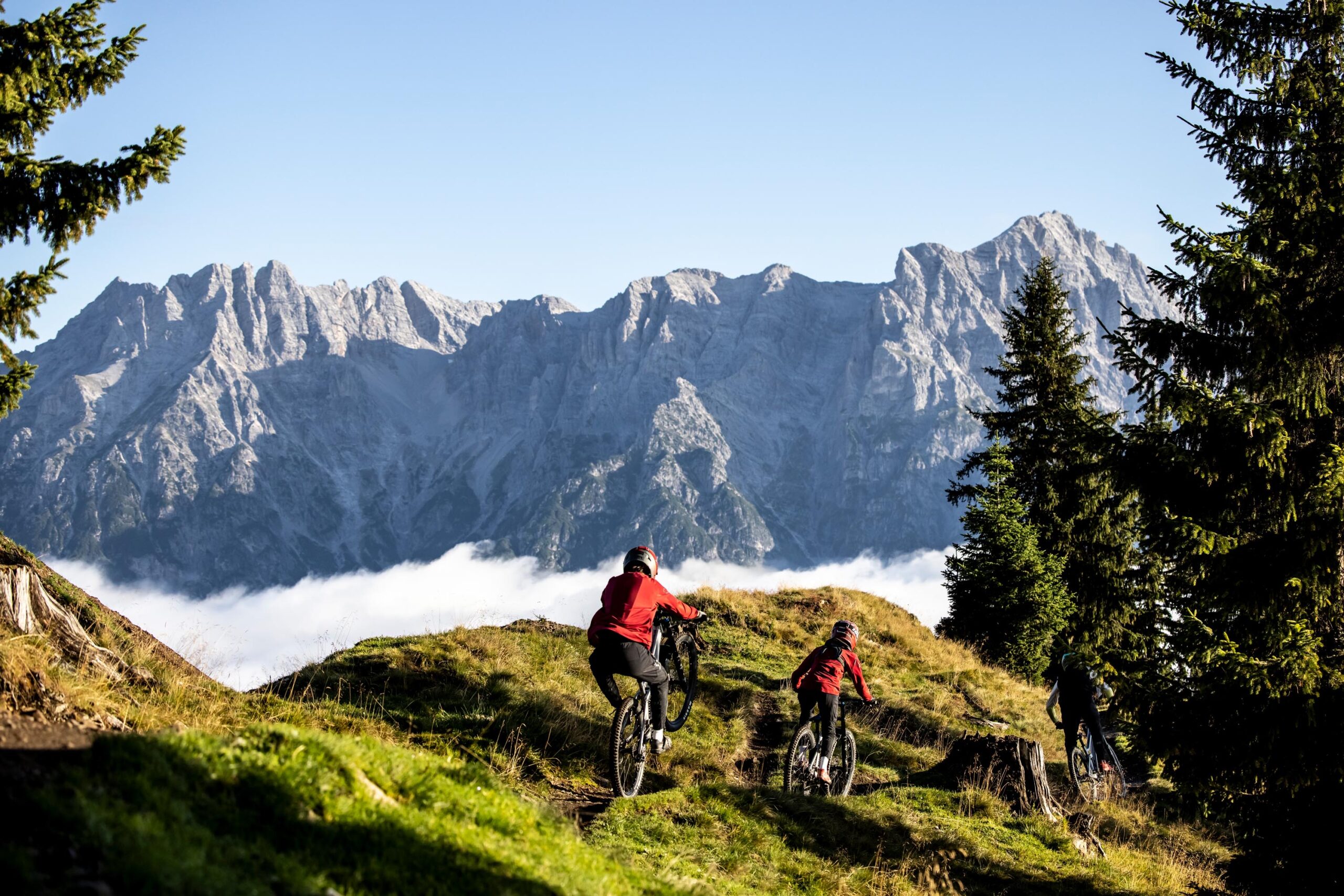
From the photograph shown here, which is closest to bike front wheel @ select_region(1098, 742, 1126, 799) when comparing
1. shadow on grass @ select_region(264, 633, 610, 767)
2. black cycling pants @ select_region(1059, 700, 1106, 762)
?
black cycling pants @ select_region(1059, 700, 1106, 762)

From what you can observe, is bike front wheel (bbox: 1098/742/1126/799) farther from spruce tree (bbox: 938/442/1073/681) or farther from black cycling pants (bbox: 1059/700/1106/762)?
spruce tree (bbox: 938/442/1073/681)

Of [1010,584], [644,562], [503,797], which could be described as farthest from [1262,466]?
[1010,584]

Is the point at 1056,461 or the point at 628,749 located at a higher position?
the point at 1056,461

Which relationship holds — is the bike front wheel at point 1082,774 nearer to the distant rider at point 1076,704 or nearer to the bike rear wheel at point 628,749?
the distant rider at point 1076,704

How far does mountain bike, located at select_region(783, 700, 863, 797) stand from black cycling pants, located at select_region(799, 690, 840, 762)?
9 centimetres

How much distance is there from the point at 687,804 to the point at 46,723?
239 inches

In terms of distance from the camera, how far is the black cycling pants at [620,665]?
34.3ft

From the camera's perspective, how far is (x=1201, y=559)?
1093cm

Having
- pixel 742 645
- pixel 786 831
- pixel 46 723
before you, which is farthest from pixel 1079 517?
pixel 46 723

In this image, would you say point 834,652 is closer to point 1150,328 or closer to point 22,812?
point 1150,328

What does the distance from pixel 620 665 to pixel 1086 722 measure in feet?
31.3

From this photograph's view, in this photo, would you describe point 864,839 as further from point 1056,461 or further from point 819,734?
point 1056,461

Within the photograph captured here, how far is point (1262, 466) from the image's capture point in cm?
1071

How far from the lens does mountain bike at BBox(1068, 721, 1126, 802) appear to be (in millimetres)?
14547
